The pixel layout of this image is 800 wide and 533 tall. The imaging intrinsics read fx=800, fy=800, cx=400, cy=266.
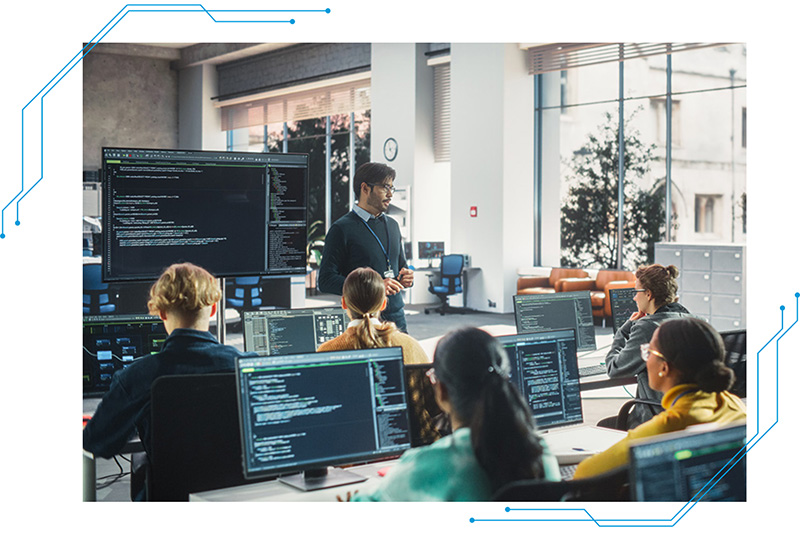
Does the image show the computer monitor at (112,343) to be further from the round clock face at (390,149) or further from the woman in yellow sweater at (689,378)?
the round clock face at (390,149)

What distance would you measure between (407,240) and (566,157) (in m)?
2.64

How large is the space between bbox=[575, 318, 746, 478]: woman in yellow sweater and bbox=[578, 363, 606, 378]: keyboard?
1.63m

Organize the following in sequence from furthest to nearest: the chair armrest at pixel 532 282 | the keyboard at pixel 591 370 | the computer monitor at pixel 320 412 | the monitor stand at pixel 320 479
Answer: the chair armrest at pixel 532 282 → the keyboard at pixel 591 370 → the monitor stand at pixel 320 479 → the computer monitor at pixel 320 412

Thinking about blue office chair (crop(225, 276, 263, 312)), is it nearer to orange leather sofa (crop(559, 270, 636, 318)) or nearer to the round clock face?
orange leather sofa (crop(559, 270, 636, 318))

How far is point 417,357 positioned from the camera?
291cm

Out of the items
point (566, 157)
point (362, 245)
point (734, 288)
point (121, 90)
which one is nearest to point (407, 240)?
point (566, 157)

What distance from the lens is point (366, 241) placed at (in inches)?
151

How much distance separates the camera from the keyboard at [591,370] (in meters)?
3.89

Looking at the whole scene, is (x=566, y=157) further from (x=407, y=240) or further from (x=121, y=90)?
(x=121, y=90)

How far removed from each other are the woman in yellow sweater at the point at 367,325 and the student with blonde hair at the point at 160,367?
469 mm

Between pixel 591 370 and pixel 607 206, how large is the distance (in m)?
7.38

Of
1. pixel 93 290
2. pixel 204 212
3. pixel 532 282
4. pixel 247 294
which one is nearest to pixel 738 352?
pixel 204 212

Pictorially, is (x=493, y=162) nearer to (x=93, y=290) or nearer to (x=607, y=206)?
(x=607, y=206)

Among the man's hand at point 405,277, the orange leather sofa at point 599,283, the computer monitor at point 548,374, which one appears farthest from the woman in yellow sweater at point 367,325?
the orange leather sofa at point 599,283
